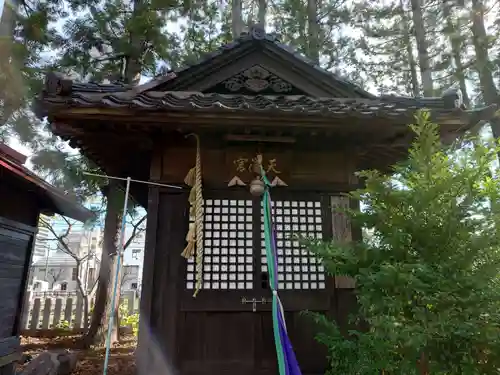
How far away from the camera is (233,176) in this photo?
4.73 m

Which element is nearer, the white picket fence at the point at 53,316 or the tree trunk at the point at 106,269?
the tree trunk at the point at 106,269

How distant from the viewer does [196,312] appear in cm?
434

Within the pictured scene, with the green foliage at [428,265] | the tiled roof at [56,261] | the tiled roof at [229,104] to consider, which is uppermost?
the tiled roof at [56,261]

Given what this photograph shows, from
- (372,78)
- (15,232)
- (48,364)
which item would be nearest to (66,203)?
(15,232)

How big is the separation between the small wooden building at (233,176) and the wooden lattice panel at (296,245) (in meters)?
0.01

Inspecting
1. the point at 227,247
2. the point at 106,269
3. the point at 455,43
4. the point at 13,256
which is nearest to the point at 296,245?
the point at 227,247

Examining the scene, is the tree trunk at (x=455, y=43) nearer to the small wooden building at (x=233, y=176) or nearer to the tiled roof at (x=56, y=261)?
the small wooden building at (x=233, y=176)

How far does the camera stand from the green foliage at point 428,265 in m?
2.76

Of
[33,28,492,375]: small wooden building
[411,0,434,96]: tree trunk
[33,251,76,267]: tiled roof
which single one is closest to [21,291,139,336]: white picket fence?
[33,28,492,375]: small wooden building

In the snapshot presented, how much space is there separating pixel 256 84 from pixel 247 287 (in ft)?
9.04

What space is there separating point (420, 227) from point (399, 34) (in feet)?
34.4

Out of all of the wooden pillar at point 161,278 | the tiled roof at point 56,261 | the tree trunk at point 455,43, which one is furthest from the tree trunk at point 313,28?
the tiled roof at point 56,261

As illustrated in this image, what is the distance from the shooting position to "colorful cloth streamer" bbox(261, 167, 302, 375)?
3502 millimetres

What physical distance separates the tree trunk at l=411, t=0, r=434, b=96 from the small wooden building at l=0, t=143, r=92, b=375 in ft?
29.0
